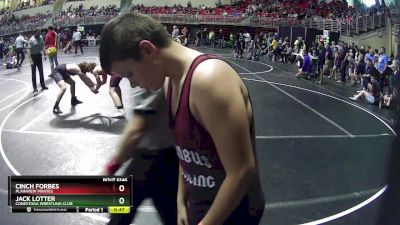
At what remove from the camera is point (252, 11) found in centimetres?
152

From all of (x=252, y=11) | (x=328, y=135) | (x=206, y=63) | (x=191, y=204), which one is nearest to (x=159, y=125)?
(x=191, y=204)

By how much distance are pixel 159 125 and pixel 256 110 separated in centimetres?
87

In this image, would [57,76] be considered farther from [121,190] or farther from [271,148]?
[271,148]

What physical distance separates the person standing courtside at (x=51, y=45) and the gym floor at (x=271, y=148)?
0.03 meters

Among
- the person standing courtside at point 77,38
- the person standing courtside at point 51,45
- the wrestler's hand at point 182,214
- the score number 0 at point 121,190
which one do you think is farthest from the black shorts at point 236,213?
the person standing courtside at point 51,45

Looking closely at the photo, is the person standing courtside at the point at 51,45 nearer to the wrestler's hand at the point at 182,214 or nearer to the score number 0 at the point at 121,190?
the score number 0 at the point at 121,190

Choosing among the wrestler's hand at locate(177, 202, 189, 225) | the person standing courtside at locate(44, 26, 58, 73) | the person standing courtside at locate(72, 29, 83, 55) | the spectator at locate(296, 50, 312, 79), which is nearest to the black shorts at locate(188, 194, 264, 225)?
the wrestler's hand at locate(177, 202, 189, 225)

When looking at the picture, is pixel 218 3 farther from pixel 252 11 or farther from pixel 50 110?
pixel 50 110

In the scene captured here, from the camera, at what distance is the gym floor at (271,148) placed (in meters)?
1.25

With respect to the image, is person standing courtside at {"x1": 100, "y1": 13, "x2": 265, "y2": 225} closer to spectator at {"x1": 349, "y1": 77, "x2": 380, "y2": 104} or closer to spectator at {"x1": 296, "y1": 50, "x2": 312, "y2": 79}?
spectator at {"x1": 349, "y1": 77, "x2": 380, "y2": 104}

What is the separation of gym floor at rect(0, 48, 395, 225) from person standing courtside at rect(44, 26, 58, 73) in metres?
0.03
